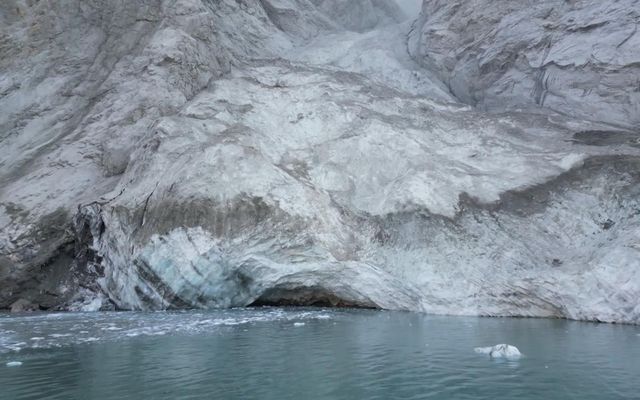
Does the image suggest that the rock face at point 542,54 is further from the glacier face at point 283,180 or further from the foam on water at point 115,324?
the foam on water at point 115,324

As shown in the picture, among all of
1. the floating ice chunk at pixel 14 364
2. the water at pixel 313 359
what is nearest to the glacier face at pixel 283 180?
the water at pixel 313 359

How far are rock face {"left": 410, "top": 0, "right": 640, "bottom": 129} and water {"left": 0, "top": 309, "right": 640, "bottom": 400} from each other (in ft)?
44.7

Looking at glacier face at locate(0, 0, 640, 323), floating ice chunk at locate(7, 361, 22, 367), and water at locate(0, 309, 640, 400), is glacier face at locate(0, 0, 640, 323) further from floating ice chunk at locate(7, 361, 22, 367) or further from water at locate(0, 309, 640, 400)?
floating ice chunk at locate(7, 361, 22, 367)

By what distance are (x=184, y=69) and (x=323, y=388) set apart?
2367 cm

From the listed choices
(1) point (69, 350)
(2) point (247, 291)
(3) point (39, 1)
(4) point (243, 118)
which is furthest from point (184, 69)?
(1) point (69, 350)

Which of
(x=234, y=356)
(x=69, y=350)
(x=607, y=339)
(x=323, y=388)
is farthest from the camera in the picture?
(x=607, y=339)

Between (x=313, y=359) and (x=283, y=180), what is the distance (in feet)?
39.2

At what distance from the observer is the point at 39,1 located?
3167 cm

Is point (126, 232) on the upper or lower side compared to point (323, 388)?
upper

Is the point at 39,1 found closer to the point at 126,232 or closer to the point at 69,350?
the point at 126,232

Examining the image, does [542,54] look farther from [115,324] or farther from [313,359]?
[115,324]

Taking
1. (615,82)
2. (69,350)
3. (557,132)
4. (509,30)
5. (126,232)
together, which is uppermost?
(509,30)

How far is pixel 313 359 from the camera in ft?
35.8

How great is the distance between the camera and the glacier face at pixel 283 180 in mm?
19547
